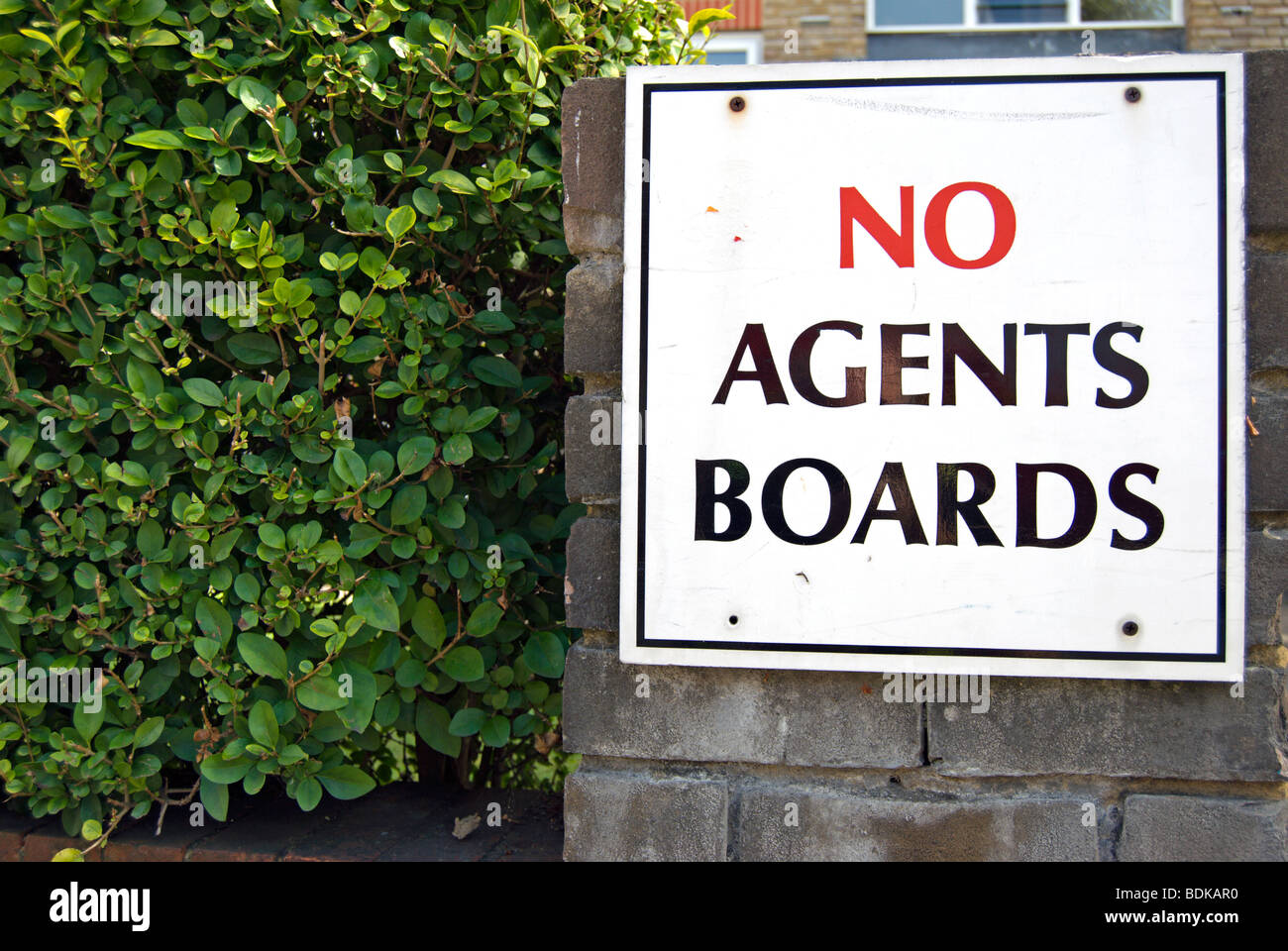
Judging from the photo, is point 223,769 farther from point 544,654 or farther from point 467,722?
point 544,654

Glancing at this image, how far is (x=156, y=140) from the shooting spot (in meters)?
1.92

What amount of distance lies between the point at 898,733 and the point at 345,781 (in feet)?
3.88

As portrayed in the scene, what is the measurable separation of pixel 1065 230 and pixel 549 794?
1.81 meters

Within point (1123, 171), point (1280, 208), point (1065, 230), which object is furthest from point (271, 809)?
point (1280, 208)

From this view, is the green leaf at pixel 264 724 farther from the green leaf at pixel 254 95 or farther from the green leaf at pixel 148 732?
the green leaf at pixel 254 95

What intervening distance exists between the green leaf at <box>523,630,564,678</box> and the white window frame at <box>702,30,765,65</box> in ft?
21.8

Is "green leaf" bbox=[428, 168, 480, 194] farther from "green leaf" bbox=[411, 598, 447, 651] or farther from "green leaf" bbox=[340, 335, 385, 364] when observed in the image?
"green leaf" bbox=[411, 598, 447, 651]

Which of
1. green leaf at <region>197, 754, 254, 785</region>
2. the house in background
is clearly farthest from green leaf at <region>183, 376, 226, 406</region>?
the house in background

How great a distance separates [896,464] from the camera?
1782 mm

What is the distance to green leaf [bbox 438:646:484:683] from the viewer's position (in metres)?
2.01

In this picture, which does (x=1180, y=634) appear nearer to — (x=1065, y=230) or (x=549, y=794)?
(x=1065, y=230)

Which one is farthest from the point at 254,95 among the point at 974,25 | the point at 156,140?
the point at 974,25

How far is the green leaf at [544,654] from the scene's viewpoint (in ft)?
6.70

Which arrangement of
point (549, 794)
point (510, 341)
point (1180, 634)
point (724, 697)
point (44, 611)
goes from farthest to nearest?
point (549, 794) < point (510, 341) < point (44, 611) < point (724, 697) < point (1180, 634)
